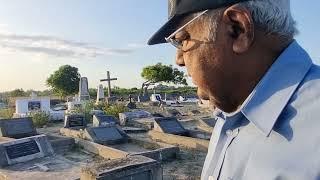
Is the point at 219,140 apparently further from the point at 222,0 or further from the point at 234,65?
the point at 222,0

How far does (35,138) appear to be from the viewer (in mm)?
10609

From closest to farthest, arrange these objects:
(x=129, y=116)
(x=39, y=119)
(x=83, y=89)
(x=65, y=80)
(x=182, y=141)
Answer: (x=182, y=141) → (x=39, y=119) → (x=129, y=116) → (x=83, y=89) → (x=65, y=80)

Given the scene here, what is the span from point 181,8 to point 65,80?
4857 cm

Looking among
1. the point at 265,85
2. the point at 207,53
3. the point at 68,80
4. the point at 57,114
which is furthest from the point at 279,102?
the point at 68,80

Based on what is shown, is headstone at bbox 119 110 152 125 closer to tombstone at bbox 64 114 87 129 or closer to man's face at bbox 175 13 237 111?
tombstone at bbox 64 114 87 129

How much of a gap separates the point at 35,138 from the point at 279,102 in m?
10.1

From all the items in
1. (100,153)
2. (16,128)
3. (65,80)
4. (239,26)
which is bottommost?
(100,153)

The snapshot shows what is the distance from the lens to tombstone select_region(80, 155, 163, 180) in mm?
5883

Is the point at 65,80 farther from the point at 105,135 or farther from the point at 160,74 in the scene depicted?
the point at 105,135

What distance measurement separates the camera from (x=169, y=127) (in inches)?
549

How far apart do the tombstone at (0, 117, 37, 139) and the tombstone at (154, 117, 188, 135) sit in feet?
14.1

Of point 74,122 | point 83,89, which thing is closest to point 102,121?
point 74,122

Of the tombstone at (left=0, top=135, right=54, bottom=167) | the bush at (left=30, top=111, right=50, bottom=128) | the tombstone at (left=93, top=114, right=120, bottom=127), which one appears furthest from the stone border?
the bush at (left=30, top=111, right=50, bottom=128)

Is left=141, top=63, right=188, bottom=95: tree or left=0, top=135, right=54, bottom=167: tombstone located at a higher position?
left=141, top=63, right=188, bottom=95: tree
